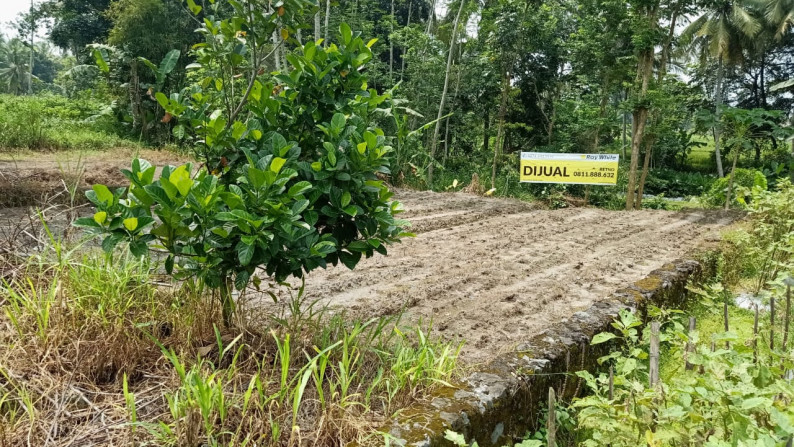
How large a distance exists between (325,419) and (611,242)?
497cm

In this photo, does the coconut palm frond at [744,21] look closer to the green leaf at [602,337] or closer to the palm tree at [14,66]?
the green leaf at [602,337]

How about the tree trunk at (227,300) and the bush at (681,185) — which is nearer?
the tree trunk at (227,300)

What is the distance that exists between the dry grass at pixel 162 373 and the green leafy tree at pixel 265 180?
26 centimetres

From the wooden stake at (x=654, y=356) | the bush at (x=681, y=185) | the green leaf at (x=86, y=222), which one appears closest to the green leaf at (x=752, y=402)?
the wooden stake at (x=654, y=356)

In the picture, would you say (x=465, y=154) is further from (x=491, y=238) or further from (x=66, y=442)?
(x=66, y=442)

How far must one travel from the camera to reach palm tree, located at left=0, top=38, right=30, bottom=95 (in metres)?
38.7

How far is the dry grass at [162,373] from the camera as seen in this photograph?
155cm

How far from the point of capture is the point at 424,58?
12883 millimetres

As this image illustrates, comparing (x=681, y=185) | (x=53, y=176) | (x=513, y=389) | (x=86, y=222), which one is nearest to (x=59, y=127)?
(x=53, y=176)

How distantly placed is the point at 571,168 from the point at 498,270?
5108 mm

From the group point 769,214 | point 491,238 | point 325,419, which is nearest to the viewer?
point 325,419

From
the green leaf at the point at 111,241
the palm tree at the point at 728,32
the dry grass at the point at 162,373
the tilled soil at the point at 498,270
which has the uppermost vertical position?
the palm tree at the point at 728,32

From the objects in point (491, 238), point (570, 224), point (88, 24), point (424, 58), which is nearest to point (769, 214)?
point (570, 224)

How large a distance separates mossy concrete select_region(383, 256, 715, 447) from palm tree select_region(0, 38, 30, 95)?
47.3 metres
